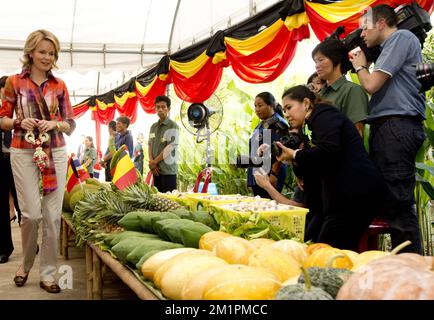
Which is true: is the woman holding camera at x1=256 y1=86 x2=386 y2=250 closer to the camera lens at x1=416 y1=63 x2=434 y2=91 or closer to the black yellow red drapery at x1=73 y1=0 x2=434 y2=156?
the camera lens at x1=416 y1=63 x2=434 y2=91

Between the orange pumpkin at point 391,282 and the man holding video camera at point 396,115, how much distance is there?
148 cm

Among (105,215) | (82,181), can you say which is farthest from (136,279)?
(82,181)

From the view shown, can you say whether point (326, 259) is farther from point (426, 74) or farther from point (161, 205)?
point (161, 205)

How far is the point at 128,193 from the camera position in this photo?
2.87 metres

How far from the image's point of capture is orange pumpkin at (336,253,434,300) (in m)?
0.88

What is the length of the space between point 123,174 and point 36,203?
53cm

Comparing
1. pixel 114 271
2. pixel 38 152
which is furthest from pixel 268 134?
pixel 114 271

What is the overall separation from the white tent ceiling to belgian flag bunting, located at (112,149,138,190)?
15.4 ft

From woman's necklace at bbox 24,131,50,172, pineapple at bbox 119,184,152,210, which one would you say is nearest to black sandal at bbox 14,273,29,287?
woman's necklace at bbox 24,131,50,172

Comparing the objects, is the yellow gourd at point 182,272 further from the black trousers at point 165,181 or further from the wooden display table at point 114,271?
the black trousers at point 165,181

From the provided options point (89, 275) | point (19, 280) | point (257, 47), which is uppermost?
point (257, 47)

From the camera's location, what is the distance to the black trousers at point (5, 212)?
412 cm

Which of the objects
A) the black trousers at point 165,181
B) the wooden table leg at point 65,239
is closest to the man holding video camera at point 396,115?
the wooden table leg at point 65,239

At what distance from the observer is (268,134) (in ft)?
12.2
